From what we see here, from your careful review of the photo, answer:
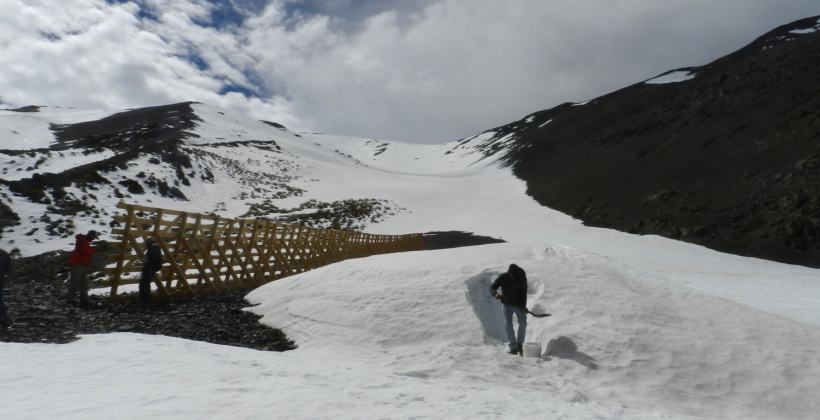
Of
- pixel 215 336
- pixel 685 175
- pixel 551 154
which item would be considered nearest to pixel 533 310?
pixel 215 336

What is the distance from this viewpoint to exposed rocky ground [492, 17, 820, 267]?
21172 millimetres

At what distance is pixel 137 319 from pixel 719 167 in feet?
115

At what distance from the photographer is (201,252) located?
1080 cm

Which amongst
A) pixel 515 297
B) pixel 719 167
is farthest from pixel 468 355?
pixel 719 167

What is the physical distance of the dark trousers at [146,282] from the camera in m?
9.30

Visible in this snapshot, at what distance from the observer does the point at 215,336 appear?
24.3 feet

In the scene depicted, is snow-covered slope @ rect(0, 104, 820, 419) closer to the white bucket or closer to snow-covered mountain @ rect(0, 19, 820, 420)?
snow-covered mountain @ rect(0, 19, 820, 420)

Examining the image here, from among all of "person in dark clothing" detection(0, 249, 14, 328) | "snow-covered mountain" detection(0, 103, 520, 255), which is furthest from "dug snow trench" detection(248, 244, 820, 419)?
"snow-covered mountain" detection(0, 103, 520, 255)

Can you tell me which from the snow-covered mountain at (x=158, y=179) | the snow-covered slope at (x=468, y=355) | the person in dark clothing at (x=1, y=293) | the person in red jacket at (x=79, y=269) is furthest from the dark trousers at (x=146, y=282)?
the snow-covered mountain at (x=158, y=179)

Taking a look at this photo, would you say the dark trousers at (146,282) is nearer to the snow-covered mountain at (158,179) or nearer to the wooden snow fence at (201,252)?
the wooden snow fence at (201,252)

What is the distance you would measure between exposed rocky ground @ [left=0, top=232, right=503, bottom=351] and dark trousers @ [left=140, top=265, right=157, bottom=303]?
218mm

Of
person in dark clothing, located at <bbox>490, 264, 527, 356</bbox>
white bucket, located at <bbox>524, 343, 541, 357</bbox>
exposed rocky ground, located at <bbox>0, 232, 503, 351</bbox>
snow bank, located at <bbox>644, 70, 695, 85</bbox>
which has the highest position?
snow bank, located at <bbox>644, 70, 695, 85</bbox>

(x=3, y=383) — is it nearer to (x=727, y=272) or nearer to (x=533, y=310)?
(x=533, y=310)

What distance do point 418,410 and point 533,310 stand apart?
4507mm
